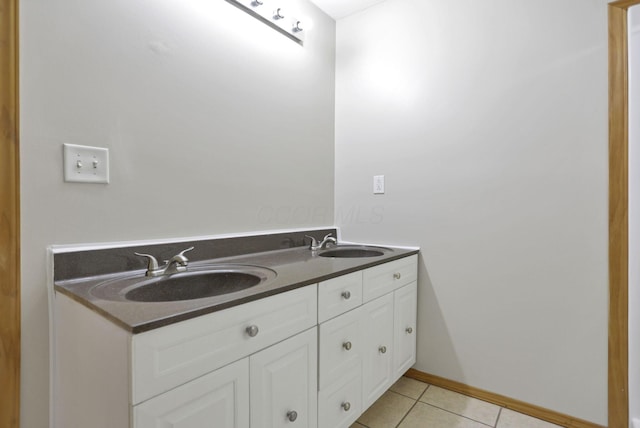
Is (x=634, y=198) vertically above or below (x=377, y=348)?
above

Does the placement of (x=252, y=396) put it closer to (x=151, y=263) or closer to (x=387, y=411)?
(x=151, y=263)

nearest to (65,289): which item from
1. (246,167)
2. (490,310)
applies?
(246,167)

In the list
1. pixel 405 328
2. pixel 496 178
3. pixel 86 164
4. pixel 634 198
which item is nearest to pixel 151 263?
pixel 86 164

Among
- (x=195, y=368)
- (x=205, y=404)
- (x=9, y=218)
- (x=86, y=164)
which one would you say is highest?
(x=86, y=164)

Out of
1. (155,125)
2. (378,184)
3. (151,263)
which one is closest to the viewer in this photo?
(151,263)

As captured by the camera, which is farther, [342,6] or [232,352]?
[342,6]

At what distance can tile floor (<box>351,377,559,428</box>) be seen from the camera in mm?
1506

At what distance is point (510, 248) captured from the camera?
5.32 feet

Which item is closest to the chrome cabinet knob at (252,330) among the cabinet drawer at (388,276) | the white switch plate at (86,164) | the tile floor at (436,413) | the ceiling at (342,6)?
the cabinet drawer at (388,276)

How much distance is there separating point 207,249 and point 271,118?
78 cm

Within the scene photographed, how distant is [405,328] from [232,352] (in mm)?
1126

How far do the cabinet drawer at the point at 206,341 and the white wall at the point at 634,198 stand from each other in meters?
1.45

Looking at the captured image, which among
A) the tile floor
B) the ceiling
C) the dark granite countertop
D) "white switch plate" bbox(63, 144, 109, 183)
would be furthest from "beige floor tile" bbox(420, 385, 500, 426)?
the ceiling

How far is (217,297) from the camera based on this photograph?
0.91m
